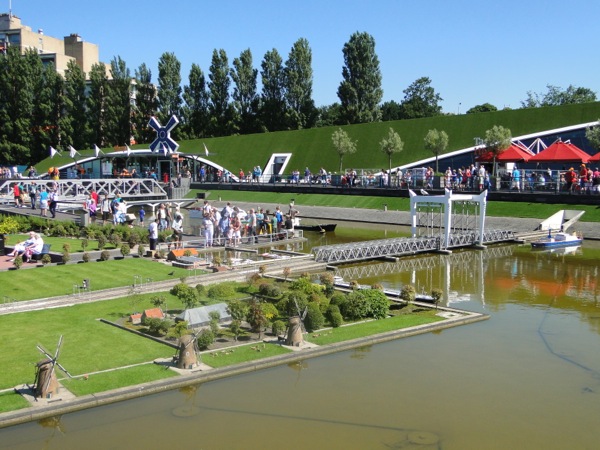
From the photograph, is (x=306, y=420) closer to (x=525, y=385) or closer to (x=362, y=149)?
(x=525, y=385)

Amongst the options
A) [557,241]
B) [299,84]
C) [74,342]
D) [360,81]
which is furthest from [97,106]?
[74,342]

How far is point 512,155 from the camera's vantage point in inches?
1924

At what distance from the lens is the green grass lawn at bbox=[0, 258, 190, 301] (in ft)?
69.2

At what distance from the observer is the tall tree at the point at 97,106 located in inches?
3546

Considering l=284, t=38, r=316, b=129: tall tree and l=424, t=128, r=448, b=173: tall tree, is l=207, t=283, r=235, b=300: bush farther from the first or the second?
l=284, t=38, r=316, b=129: tall tree

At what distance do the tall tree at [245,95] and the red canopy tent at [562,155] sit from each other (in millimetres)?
48331

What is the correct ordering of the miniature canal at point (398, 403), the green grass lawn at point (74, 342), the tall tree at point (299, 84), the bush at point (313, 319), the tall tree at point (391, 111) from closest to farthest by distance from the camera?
the miniature canal at point (398, 403)
the green grass lawn at point (74, 342)
the bush at point (313, 319)
the tall tree at point (299, 84)
the tall tree at point (391, 111)

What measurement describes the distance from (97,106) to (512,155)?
2389 inches

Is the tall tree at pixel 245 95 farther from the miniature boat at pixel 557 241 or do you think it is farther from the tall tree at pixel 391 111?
the miniature boat at pixel 557 241

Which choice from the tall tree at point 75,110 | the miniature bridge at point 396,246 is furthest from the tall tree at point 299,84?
the miniature bridge at point 396,246

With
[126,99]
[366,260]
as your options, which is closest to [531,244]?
[366,260]

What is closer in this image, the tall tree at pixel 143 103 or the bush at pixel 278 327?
the bush at pixel 278 327

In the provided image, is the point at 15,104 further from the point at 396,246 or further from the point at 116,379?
the point at 116,379

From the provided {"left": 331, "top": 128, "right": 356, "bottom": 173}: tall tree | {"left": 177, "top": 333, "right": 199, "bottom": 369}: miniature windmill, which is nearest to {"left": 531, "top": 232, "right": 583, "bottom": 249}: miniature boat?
{"left": 177, "top": 333, "right": 199, "bottom": 369}: miniature windmill
